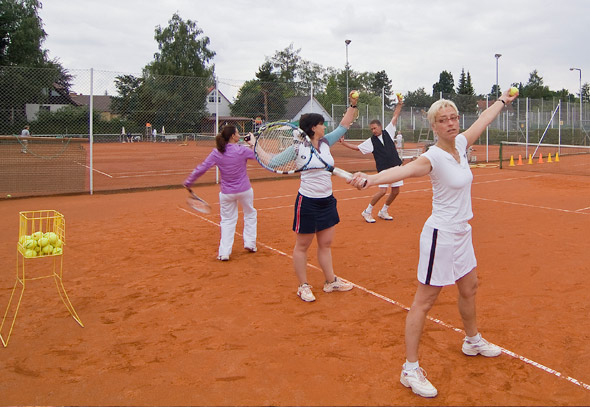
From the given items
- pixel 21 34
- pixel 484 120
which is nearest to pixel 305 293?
pixel 484 120

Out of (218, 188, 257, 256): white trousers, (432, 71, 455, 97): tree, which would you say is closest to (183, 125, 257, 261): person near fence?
(218, 188, 257, 256): white trousers

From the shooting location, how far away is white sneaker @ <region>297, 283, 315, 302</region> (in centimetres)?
516

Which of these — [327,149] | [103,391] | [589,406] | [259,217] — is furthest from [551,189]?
[103,391]

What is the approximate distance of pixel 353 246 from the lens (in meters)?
7.46

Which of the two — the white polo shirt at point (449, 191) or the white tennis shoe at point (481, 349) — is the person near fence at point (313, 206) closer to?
the white polo shirt at point (449, 191)

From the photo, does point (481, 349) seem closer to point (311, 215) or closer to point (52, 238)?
point (311, 215)

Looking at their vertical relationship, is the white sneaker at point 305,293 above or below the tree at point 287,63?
below

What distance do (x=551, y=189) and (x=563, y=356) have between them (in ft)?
35.1

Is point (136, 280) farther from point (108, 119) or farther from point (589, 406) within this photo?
point (108, 119)

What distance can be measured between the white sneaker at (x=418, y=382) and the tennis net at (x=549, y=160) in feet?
49.8

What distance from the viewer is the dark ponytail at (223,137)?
6615mm

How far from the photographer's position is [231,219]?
22.7 ft

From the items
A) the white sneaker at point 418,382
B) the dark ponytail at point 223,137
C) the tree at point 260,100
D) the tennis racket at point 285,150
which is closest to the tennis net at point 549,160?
the tree at point 260,100

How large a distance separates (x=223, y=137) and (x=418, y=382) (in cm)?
427
